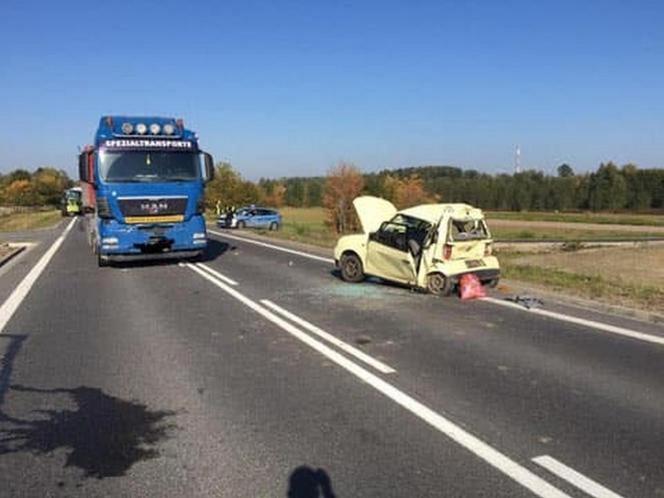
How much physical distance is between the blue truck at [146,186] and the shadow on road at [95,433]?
11300 mm

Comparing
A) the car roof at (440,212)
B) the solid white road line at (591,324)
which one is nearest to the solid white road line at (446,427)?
the solid white road line at (591,324)

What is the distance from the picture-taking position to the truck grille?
16891 mm

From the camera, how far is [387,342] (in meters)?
8.36

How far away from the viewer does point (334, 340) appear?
27.8 feet

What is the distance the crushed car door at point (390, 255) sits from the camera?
12.7 m

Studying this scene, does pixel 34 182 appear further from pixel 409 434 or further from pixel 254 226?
pixel 409 434

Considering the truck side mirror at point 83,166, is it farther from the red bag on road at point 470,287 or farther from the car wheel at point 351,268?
the red bag on road at point 470,287

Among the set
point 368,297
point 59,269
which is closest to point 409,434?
point 368,297

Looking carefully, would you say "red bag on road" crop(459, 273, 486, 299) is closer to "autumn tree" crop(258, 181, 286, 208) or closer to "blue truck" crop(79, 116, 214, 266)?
"blue truck" crop(79, 116, 214, 266)

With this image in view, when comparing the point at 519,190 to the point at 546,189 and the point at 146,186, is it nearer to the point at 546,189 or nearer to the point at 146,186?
the point at 546,189

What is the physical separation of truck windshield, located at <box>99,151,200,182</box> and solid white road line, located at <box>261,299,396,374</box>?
7.11 meters

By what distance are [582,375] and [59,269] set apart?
1461 cm

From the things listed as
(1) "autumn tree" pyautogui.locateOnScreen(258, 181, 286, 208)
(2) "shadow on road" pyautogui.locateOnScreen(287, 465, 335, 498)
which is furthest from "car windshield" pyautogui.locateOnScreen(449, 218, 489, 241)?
(1) "autumn tree" pyautogui.locateOnScreen(258, 181, 286, 208)

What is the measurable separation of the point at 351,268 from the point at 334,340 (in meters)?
5.70
